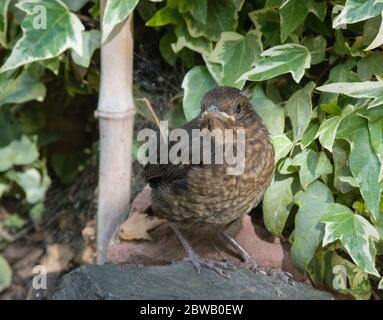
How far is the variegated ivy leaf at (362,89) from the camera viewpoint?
2572 mm

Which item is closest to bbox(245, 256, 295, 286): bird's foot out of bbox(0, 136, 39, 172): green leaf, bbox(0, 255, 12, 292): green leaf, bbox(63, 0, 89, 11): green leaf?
bbox(63, 0, 89, 11): green leaf

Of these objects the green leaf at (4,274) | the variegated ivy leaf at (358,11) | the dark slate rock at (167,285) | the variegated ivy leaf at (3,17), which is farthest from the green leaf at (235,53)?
the green leaf at (4,274)

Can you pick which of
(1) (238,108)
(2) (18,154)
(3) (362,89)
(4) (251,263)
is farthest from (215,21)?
(2) (18,154)

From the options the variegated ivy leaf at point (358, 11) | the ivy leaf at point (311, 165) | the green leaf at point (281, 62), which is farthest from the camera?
the ivy leaf at point (311, 165)

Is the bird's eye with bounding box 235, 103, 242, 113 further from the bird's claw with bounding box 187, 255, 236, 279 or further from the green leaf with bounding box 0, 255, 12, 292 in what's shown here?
the green leaf with bounding box 0, 255, 12, 292

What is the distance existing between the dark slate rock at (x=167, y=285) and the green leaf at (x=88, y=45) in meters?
1.05

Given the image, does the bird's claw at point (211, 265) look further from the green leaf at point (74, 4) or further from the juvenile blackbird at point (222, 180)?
the green leaf at point (74, 4)

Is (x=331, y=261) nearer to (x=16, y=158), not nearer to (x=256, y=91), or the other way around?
(x=256, y=91)

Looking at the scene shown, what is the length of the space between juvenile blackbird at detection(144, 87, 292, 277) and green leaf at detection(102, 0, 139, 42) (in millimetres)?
486

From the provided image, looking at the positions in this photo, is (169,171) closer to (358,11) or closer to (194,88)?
(194,88)

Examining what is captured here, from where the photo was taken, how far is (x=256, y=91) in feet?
10.2

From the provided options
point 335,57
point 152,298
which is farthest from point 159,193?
point 335,57

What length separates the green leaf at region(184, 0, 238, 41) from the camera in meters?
3.10

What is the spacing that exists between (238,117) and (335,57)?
523mm
